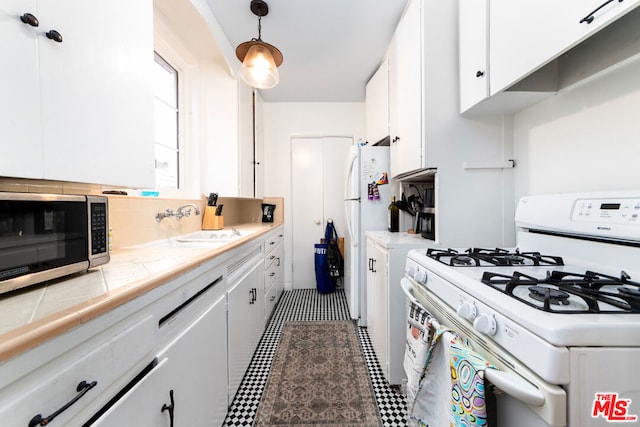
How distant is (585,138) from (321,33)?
1956 mm

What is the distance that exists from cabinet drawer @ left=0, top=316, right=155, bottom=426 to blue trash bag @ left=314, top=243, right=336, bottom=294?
2.62m

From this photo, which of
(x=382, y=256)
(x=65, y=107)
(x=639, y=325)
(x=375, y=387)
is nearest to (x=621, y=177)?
(x=639, y=325)

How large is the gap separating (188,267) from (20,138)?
0.57 m

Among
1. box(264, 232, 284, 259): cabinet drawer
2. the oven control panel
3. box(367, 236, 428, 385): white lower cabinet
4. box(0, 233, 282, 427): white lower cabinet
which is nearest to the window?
box(264, 232, 284, 259): cabinet drawer

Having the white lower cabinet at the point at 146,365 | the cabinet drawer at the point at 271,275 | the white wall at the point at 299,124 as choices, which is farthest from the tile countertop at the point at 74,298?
the white wall at the point at 299,124

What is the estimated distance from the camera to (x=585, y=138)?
1096 mm

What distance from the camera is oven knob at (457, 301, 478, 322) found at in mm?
719

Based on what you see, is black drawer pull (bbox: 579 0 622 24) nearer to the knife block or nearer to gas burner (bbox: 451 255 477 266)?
gas burner (bbox: 451 255 477 266)

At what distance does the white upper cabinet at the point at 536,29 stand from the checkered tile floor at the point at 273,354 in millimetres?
1753

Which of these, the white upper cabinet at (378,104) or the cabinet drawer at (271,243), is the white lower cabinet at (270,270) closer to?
the cabinet drawer at (271,243)

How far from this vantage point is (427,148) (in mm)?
1528

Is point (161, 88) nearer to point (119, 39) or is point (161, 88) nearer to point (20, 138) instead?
point (119, 39)

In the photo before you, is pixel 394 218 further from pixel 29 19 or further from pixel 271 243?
pixel 29 19

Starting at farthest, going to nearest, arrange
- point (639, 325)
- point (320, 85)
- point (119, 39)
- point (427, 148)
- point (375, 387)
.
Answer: point (320, 85) < point (375, 387) < point (427, 148) < point (119, 39) < point (639, 325)
